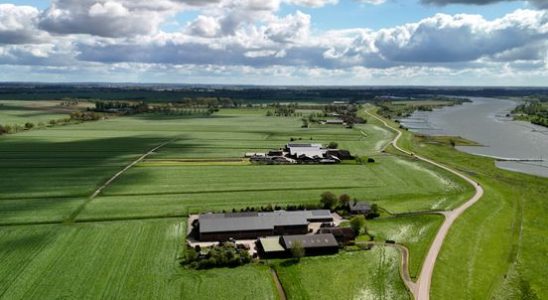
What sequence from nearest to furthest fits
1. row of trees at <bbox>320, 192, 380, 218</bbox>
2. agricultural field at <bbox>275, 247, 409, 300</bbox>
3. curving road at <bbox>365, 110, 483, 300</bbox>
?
1. agricultural field at <bbox>275, 247, 409, 300</bbox>
2. curving road at <bbox>365, 110, 483, 300</bbox>
3. row of trees at <bbox>320, 192, 380, 218</bbox>

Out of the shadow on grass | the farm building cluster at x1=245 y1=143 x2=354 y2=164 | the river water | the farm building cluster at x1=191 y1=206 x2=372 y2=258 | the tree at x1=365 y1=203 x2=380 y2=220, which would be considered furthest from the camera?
the river water

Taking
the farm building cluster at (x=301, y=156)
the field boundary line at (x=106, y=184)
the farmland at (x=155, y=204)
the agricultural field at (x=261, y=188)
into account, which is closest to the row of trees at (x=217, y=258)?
the farmland at (x=155, y=204)

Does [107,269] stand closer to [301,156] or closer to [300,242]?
[300,242]

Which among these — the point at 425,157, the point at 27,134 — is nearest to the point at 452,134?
the point at 425,157

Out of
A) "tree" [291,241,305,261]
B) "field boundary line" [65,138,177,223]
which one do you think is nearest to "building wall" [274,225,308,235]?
"tree" [291,241,305,261]

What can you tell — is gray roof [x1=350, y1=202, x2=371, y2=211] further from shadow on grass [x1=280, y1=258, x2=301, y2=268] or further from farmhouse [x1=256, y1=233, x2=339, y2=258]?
shadow on grass [x1=280, y1=258, x2=301, y2=268]

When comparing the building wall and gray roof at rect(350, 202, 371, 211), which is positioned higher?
gray roof at rect(350, 202, 371, 211)
